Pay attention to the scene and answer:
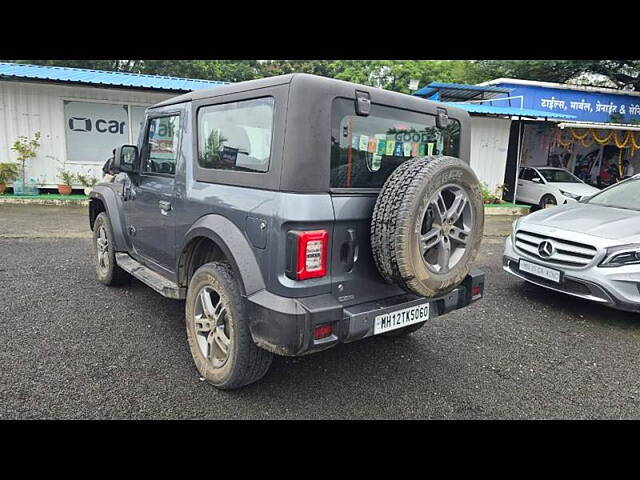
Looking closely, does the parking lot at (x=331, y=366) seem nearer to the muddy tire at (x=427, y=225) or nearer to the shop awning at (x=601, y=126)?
the muddy tire at (x=427, y=225)

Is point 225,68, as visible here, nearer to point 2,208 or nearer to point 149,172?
point 2,208

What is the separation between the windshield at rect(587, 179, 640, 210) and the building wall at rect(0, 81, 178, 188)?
9.92m

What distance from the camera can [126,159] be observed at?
3850 millimetres

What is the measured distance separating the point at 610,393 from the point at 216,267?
281 cm

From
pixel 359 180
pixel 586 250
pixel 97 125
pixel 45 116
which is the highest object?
pixel 45 116

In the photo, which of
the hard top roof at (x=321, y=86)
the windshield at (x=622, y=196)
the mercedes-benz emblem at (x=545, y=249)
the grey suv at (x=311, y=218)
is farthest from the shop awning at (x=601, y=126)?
the grey suv at (x=311, y=218)

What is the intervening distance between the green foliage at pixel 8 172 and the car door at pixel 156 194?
318 inches

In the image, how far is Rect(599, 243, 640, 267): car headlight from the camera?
3.94 metres

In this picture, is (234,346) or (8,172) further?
(8,172)

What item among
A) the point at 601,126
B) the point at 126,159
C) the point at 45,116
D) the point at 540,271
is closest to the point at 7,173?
the point at 45,116

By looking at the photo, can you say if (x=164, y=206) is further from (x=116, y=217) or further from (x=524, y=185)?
(x=524, y=185)

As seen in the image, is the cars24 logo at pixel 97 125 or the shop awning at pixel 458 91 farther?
the shop awning at pixel 458 91

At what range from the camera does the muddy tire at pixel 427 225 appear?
237 centimetres

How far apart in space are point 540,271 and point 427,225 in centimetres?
251
